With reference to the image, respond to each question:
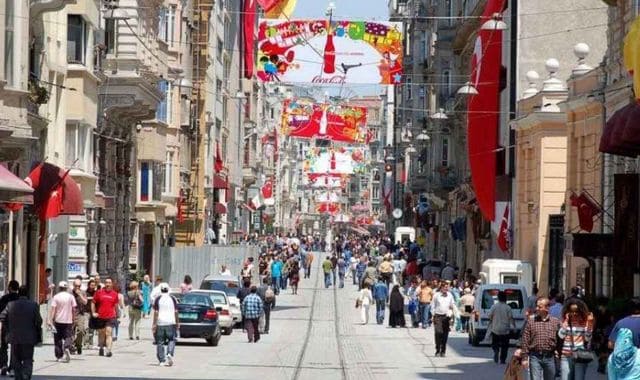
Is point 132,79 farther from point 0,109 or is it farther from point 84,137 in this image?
point 0,109

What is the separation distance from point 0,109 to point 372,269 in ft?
92.2

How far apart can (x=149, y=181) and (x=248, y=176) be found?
5318 centimetres

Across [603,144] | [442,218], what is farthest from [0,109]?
[442,218]

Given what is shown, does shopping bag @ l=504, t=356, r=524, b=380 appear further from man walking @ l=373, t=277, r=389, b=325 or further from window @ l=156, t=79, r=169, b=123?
window @ l=156, t=79, r=169, b=123

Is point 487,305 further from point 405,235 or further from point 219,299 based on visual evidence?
point 405,235

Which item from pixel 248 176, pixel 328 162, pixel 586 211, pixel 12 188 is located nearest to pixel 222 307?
pixel 586 211

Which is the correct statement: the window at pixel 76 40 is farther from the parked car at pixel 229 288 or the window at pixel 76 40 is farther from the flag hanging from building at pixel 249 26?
the flag hanging from building at pixel 249 26

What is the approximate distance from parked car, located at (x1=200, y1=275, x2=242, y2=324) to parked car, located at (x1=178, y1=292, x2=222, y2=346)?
6.50 meters

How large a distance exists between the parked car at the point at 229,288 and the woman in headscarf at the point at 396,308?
4.34 m

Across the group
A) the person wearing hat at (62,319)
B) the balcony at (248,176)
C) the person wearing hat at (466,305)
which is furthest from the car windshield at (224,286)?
the balcony at (248,176)

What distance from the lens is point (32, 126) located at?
39938 mm

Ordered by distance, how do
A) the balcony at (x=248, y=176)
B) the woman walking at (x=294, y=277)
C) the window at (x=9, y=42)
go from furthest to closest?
1. the balcony at (x=248, y=176)
2. the woman walking at (x=294, y=277)
3. the window at (x=9, y=42)

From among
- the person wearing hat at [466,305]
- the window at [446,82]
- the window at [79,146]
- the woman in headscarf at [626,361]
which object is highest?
the window at [446,82]

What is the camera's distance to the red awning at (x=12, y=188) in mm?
33281
